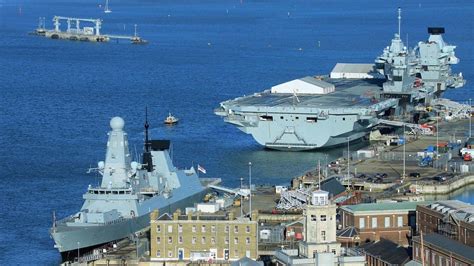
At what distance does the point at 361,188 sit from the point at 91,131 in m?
29.7

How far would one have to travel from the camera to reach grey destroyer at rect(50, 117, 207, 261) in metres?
71.4

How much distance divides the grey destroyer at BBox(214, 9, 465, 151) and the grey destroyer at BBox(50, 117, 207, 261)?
25690 millimetres

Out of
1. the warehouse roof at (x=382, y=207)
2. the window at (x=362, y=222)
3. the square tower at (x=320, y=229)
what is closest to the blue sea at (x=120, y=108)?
the warehouse roof at (x=382, y=207)

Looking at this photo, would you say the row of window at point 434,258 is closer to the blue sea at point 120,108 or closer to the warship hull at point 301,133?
the blue sea at point 120,108

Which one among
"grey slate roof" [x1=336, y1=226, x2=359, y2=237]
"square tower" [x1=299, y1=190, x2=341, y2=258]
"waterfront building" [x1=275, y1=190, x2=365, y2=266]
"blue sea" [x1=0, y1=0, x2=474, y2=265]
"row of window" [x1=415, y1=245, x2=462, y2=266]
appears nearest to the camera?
"waterfront building" [x1=275, y1=190, x2=365, y2=266]

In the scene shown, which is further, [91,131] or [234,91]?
[234,91]

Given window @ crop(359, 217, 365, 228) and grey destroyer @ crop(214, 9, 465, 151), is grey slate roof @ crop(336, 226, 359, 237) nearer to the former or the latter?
window @ crop(359, 217, 365, 228)

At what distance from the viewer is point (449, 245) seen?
2452 inches

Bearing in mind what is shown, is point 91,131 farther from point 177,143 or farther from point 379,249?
point 379,249

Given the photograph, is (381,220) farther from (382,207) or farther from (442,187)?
(442,187)

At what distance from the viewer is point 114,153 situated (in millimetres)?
74125

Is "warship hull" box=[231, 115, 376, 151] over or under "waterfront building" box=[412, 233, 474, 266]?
over

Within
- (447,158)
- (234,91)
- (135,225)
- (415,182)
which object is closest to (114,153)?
(135,225)

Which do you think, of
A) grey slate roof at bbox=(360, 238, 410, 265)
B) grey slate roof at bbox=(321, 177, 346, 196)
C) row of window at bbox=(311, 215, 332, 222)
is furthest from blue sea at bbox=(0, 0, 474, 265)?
row of window at bbox=(311, 215, 332, 222)
